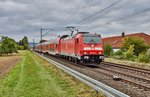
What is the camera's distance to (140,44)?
76312 mm

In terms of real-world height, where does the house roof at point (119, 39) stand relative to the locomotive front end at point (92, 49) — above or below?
above

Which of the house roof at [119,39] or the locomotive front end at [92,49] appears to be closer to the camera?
the locomotive front end at [92,49]

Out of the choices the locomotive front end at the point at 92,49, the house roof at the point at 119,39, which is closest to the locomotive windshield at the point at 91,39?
the locomotive front end at the point at 92,49

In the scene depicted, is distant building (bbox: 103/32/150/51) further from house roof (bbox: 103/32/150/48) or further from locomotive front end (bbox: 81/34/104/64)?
locomotive front end (bbox: 81/34/104/64)

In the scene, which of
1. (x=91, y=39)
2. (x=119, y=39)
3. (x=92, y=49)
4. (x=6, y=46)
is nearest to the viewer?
(x=92, y=49)

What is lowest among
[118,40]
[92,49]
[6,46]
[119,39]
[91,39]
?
[92,49]

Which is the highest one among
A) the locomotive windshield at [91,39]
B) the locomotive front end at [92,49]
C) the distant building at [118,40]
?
the distant building at [118,40]

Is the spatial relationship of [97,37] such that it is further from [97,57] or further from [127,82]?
[127,82]

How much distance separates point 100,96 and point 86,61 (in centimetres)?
1867

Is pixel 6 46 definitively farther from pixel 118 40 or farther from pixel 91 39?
pixel 91 39

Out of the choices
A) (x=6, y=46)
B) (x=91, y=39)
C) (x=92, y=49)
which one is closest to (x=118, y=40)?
(x=6, y=46)

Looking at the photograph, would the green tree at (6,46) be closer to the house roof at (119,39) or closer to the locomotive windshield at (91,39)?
the house roof at (119,39)

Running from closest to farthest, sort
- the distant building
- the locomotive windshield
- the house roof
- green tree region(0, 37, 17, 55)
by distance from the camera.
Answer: the locomotive windshield, green tree region(0, 37, 17, 55), the distant building, the house roof

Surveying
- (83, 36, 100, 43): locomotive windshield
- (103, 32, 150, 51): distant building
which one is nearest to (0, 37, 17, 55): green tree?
(103, 32, 150, 51): distant building
